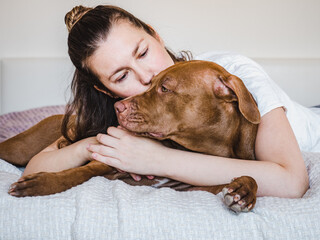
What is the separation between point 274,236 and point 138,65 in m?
0.98

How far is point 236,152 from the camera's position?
69.9 inches

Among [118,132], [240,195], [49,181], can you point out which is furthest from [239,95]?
[49,181]

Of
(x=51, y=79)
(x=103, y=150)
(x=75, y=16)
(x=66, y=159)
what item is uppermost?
(x=75, y=16)

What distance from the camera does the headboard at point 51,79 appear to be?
3697mm

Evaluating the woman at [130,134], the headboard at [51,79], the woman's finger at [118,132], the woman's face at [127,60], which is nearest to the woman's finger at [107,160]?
the woman at [130,134]

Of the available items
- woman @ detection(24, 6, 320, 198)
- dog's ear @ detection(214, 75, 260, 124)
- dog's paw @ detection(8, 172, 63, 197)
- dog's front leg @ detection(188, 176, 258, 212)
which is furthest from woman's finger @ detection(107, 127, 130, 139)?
dog's front leg @ detection(188, 176, 258, 212)

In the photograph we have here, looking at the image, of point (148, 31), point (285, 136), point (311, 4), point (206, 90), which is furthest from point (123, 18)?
point (311, 4)

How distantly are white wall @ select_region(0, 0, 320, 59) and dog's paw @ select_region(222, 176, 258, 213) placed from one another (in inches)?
103

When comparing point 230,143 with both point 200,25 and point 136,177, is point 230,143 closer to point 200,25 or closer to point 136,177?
point 136,177

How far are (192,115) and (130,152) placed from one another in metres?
0.31

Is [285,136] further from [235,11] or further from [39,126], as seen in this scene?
[235,11]

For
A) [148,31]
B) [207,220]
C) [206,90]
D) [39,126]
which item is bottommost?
[39,126]

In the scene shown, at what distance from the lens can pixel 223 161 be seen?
161 centimetres

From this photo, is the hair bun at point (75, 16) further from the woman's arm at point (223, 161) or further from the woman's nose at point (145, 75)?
the woman's arm at point (223, 161)
